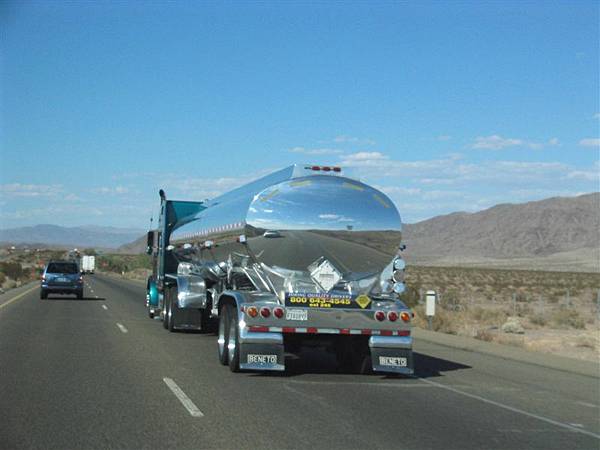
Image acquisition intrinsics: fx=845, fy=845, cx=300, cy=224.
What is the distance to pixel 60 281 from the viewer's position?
119 ft

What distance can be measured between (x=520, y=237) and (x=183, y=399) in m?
151

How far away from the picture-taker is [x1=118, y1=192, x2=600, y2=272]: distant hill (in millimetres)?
136875

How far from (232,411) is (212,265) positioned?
24.9 feet

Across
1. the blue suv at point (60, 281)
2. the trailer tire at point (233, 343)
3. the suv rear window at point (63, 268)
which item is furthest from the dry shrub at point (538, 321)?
the suv rear window at point (63, 268)

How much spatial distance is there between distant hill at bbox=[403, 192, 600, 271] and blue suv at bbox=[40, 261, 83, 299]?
98971mm

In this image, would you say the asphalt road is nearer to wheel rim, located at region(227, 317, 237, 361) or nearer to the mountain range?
wheel rim, located at region(227, 317, 237, 361)

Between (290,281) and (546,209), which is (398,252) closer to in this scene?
(290,281)

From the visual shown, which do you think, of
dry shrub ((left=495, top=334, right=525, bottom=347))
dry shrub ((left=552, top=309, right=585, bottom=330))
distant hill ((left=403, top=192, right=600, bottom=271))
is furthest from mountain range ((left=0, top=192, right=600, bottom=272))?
dry shrub ((left=495, top=334, right=525, bottom=347))

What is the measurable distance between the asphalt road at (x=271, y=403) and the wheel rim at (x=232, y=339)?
0.36 meters

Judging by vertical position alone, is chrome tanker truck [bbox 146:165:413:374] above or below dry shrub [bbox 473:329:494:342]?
above

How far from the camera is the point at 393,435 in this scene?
9242mm

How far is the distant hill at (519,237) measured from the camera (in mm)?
136875

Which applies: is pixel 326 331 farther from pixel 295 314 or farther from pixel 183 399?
pixel 183 399

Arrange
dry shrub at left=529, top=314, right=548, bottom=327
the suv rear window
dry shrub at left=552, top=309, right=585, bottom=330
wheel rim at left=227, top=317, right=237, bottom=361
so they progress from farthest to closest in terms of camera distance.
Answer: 1. the suv rear window
2. dry shrub at left=529, top=314, right=548, bottom=327
3. dry shrub at left=552, top=309, right=585, bottom=330
4. wheel rim at left=227, top=317, right=237, bottom=361
